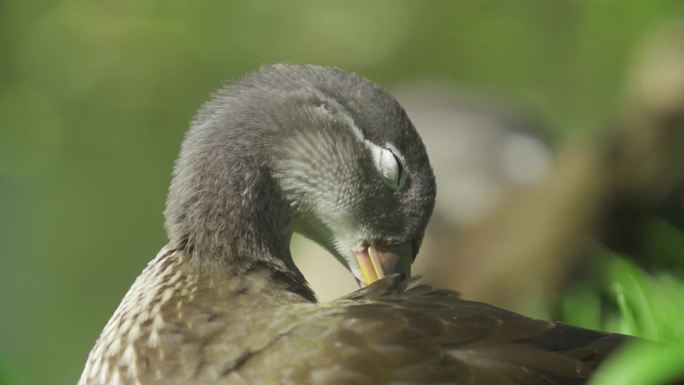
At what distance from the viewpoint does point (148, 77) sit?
14.0 metres

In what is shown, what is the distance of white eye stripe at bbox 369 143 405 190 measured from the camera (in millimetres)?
3559

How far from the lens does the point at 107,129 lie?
1348 cm

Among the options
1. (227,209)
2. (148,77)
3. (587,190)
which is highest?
(148,77)

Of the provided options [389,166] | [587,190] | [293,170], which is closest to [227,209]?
[293,170]

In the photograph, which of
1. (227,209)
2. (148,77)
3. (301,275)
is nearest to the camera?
(227,209)

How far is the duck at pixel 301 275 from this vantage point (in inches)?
112

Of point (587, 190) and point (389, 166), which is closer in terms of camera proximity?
point (389, 166)

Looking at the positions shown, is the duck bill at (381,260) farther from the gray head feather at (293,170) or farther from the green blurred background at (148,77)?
the green blurred background at (148,77)

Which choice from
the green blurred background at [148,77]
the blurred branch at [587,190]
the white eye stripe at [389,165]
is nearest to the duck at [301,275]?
the white eye stripe at [389,165]

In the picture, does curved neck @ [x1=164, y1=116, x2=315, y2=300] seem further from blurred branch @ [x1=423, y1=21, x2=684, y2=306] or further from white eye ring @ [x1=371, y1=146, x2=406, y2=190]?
blurred branch @ [x1=423, y1=21, x2=684, y2=306]

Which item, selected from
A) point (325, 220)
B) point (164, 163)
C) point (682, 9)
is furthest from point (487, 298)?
point (164, 163)

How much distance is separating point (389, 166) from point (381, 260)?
0.90ft

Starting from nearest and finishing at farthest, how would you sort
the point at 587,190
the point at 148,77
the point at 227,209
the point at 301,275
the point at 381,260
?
the point at 227,209, the point at 301,275, the point at 381,260, the point at 587,190, the point at 148,77

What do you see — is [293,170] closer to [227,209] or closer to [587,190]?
[227,209]
